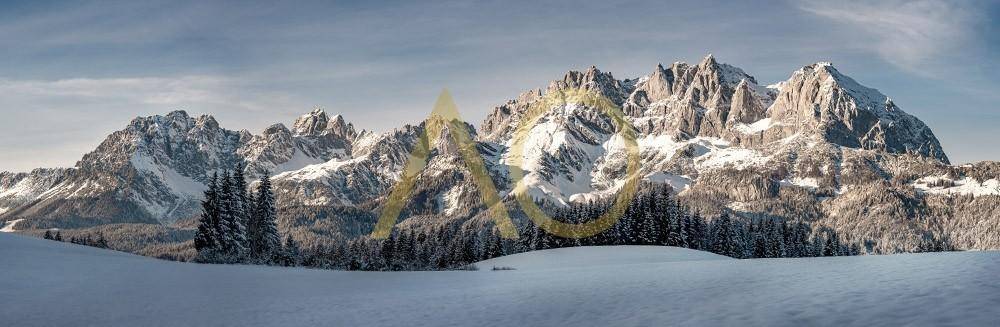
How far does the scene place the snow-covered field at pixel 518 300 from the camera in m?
12.6

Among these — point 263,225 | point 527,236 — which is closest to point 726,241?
point 527,236

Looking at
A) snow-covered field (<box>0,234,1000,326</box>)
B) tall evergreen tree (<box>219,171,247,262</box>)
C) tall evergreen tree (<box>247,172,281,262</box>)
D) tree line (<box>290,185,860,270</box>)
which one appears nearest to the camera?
snow-covered field (<box>0,234,1000,326</box>)

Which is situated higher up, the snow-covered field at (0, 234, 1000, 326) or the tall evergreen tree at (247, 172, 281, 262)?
the tall evergreen tree at (247, 172, 281, 262)

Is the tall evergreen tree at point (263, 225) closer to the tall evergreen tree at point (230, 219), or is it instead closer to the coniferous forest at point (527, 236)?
the coniferous forest at point (527, 236)

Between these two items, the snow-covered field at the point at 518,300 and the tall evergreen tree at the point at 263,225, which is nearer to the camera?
the snow-covered field at the point at 518,300

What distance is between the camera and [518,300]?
1984 cm

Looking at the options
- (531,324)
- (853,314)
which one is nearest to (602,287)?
(531,324)

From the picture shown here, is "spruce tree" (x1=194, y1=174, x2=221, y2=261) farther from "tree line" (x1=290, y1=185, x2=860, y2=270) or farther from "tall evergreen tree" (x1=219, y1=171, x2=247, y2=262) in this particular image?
"tree line" (x1=290, y1=185, x2=860, y2=270)

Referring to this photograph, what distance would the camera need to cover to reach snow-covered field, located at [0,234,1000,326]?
1255cm

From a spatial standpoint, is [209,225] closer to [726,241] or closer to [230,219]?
[230,219]

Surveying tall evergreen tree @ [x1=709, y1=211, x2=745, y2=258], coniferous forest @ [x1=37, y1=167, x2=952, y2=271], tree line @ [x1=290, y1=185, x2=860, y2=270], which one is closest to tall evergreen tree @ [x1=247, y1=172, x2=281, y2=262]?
coniferous forest @ [x1=37, y1=167, x2=952, y2=271]

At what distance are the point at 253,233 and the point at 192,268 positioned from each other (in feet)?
138

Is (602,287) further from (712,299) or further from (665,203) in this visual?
(665,203)

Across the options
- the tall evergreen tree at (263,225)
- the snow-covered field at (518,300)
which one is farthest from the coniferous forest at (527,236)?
the snow-covered field at (518,300)
